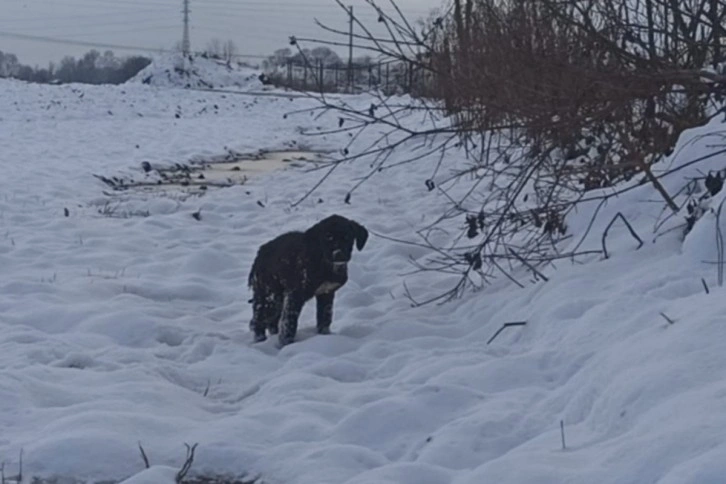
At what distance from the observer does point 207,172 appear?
53.2 feet

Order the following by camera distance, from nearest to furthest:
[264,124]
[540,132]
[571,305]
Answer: [571,305] < [540,132] < [264,124]

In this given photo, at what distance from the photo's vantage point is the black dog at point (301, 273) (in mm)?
6172

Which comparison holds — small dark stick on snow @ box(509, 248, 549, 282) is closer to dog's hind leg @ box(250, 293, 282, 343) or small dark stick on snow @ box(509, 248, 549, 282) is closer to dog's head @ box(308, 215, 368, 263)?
dog's head @ box(308, 215, 368, 263)

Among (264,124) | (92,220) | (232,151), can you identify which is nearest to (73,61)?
(264,124)

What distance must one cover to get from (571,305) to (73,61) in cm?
9653

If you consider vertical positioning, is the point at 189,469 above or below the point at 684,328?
below

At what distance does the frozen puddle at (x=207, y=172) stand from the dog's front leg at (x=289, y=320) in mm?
7214

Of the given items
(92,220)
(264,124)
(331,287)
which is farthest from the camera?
(264,124)

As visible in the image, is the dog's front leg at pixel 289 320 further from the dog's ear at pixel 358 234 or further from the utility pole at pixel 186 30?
the utility pole at pixel 186 30

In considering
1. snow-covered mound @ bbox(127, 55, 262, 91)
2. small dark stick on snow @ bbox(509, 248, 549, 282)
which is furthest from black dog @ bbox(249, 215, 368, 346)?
snow-covered mound @ bbox(127, 55, 262, 91)

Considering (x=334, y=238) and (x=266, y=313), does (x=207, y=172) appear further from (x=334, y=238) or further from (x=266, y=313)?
(x=334, y=238)

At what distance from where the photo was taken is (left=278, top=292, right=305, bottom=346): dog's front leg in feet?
20.3

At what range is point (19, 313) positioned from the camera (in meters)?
6.54

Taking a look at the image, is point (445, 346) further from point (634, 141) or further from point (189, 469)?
point (634, 141)
